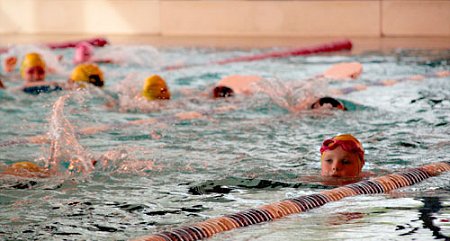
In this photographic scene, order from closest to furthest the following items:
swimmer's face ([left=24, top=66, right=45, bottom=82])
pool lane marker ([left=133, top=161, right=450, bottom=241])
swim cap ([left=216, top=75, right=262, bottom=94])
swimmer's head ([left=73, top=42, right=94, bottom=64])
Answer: pool lane marker ([left=133, top=161, right=450, bottom=241]), swim cap ([left=216, top=75, right=262, bottom=94]), swimmer's face ([left=24, top=66, right=45, bottom=82]), swimmer's head ([left=73, top=42, right=94, bottom=64])

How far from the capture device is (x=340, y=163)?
13.8ft

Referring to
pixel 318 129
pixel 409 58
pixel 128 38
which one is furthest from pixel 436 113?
pixel 128 38

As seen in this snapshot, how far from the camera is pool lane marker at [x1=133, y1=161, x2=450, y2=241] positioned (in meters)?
3.14

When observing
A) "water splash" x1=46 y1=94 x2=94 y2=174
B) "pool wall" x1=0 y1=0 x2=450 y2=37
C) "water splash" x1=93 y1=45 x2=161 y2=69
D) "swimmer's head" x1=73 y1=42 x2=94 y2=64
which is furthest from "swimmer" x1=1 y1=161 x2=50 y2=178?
"pool wall" x1=0 y1=0 x2=450 y2=37

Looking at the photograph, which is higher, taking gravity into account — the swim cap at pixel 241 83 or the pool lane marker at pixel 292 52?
the pool lane marker at pixel 292 52

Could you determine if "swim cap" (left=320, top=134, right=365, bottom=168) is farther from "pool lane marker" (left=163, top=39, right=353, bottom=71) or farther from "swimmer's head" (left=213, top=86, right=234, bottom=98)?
"pool lane marker" (left=163, top=39, right=353, bottom=71)

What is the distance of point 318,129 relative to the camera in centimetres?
596

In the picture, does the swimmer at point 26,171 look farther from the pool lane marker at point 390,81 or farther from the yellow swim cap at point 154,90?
the pool lane marker at point 390,81

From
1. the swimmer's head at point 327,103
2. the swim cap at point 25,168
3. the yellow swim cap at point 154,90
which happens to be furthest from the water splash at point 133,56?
the swim cap at point 25,168

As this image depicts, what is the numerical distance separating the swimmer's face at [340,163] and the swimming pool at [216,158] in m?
0.18

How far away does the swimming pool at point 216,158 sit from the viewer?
3.38 metres

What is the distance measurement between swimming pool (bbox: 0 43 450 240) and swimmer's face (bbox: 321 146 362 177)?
0.18 meters

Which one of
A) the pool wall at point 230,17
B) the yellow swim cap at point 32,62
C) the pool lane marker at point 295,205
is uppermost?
the pool wall at point 230,17

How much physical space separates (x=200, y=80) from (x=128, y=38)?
248 inches
